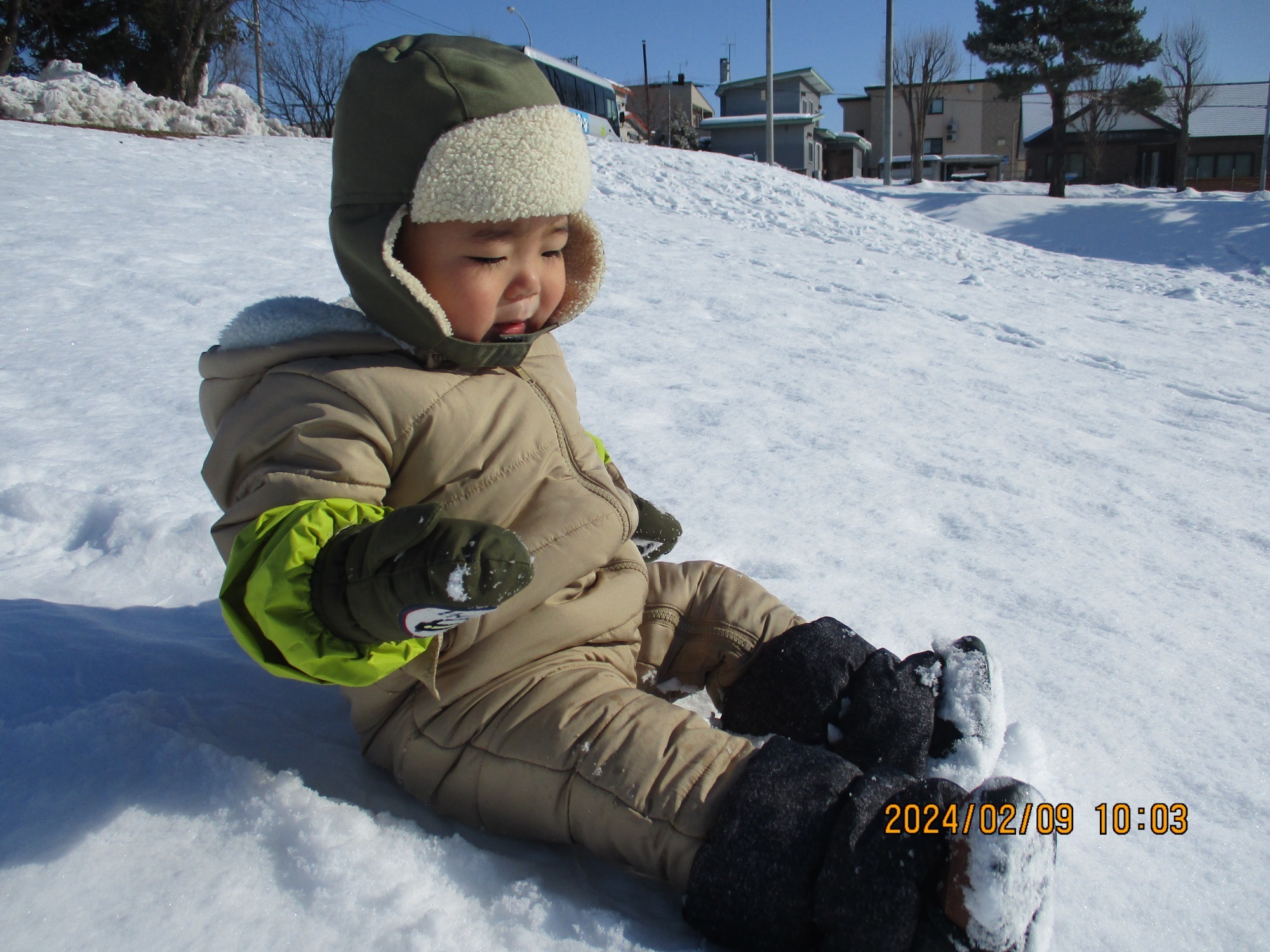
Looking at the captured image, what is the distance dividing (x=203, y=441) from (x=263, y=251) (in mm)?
2540

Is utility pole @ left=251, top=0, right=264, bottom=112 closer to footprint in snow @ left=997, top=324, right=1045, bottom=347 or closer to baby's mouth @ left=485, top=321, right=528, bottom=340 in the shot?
footprint in snow @ left=997, top=324, right=1045, bottom=347

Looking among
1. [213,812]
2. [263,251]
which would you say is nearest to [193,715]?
[213,812]

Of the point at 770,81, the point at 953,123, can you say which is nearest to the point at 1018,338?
the point at 770,81

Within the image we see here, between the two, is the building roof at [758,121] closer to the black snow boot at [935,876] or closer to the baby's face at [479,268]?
the baby's face at [479,268]

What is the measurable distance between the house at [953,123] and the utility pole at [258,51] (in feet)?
94.1

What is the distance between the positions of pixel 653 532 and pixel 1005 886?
2.87ft

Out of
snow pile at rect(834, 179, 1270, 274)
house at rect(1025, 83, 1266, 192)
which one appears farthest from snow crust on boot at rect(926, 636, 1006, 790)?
house at rect(1025, 83, 1266, 192)

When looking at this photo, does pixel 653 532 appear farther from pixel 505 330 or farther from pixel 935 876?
pixel 935 876

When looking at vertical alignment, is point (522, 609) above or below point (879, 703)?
above

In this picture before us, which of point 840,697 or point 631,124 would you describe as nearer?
point 840,697

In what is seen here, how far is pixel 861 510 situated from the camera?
222 centimetres

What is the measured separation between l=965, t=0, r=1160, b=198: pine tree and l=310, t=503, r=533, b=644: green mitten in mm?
21867

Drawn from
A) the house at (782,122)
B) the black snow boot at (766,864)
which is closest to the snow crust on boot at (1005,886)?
the black snow boot at (766,864)

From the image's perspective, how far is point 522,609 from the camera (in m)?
1.20
